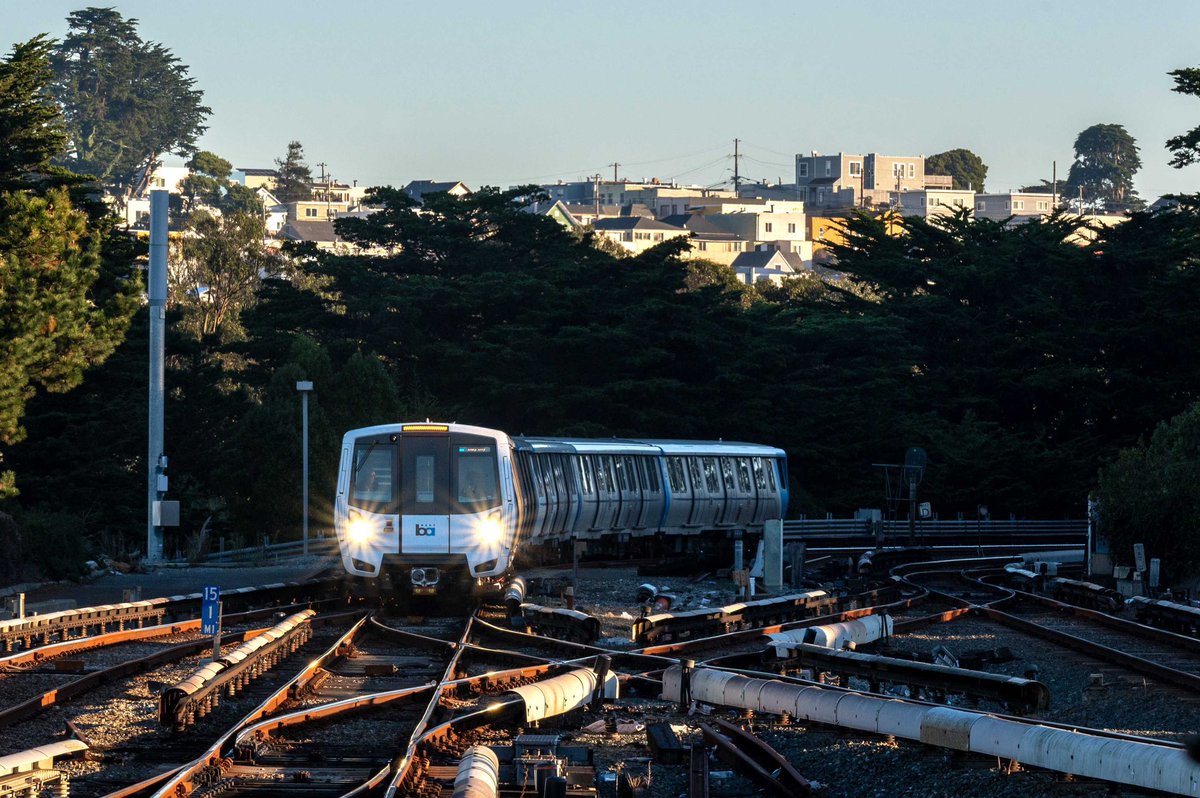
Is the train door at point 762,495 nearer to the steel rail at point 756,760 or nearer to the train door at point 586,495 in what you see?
the train door at point 586,495

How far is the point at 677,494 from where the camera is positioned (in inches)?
1757

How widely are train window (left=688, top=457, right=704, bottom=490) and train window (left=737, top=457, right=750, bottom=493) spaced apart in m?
2.71

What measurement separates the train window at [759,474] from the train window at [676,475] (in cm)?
484

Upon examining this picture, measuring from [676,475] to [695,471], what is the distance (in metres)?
1.13

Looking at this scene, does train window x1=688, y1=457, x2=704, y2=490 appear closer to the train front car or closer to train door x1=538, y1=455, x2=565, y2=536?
train door x1=538, y1=455, x2=565, y2=536

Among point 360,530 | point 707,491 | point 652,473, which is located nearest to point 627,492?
Answer: point 652,473

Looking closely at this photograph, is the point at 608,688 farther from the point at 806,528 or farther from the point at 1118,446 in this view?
the point at 1118,446

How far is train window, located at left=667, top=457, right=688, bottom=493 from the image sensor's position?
44.5 meters

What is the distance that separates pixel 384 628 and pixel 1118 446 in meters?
46.8

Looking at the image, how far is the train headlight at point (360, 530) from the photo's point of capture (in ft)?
84.2

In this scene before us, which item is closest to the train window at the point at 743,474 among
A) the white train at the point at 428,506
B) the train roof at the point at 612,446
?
the train roof at the point at 612,446

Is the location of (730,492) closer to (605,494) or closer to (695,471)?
(695,471)

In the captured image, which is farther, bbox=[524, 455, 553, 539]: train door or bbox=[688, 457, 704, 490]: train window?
bbox=[688, 457, 704, 490]: train window

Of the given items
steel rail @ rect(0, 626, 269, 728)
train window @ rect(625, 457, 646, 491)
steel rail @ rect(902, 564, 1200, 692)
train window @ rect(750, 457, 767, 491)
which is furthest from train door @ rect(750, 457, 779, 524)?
steel rail @ rect(0, 626, 269, 728)
